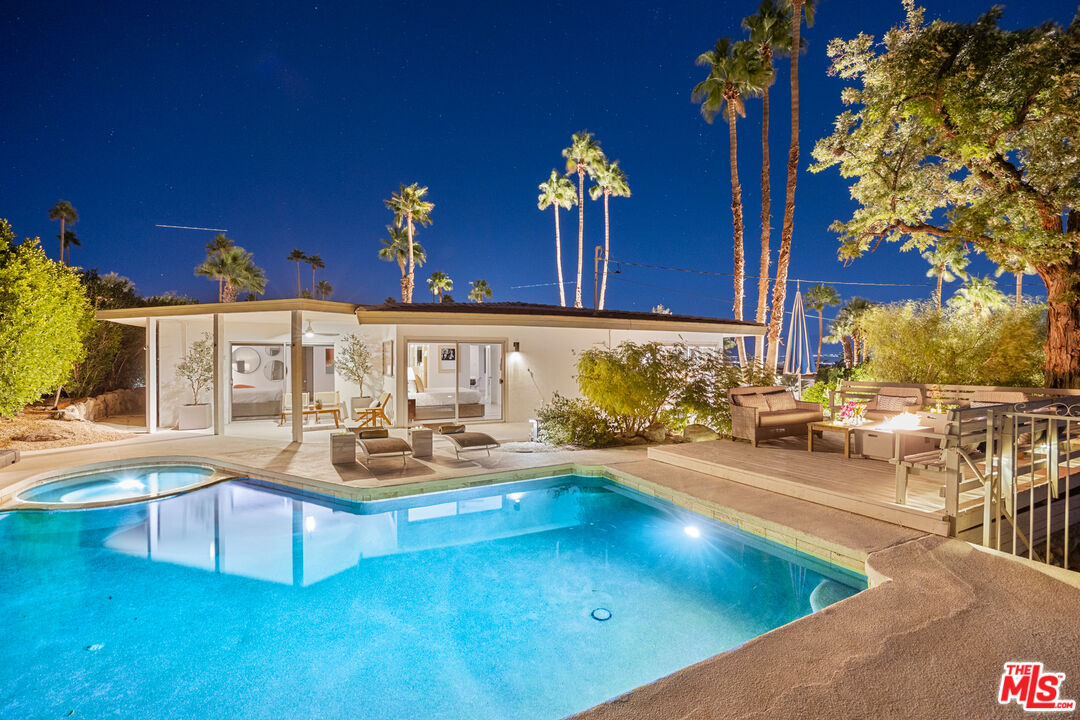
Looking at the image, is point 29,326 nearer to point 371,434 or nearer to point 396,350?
point 396,350

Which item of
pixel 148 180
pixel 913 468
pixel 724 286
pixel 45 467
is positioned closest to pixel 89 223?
pixel 148 180

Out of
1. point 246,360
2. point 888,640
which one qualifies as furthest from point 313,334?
point 888,640

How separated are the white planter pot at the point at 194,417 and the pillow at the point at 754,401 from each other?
39.2 feet

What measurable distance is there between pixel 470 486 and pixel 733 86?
17.4m

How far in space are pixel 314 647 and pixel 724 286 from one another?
372ft

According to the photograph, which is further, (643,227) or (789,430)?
(643,227)

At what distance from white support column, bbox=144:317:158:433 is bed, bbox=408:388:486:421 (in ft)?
19.2

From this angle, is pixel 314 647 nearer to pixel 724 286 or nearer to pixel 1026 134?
pixel 1026 134

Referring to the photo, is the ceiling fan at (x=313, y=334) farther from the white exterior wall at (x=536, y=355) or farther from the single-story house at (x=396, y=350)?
the white exterior wall at (x=536, y=355)

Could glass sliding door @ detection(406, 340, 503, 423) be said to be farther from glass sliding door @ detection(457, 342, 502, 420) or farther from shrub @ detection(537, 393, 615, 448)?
shrub @ detection(537, 393, 615, 448)

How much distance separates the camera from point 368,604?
14.8 feet

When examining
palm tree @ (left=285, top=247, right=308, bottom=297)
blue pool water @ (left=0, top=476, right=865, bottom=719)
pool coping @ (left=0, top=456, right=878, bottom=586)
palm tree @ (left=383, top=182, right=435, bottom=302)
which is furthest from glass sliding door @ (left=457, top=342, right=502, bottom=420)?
palm tree @ (left=285, top=247, right=308, bottom=297)

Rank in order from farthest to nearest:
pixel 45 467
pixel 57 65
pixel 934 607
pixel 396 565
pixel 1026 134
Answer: pixel 57 65
pixel 1026 134
pixel 45 467
pixel 396 565
pixel 934 607

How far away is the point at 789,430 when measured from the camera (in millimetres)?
8773
